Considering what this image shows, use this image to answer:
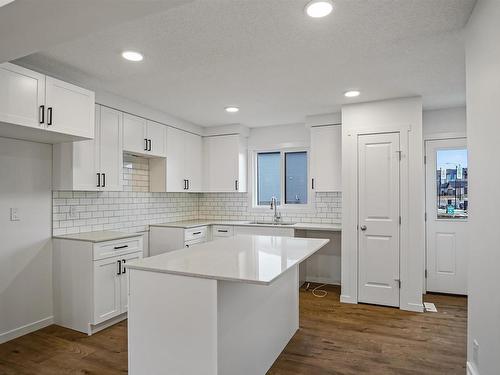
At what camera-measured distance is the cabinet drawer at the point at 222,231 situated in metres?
4.93

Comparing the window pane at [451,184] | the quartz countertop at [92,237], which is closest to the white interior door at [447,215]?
the window pane at [451,184]

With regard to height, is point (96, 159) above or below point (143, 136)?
below

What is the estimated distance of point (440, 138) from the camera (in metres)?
4.27

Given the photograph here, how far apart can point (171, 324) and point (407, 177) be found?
3.05 meters

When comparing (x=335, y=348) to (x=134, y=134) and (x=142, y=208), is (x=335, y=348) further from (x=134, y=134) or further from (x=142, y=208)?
(x=134, y=134)

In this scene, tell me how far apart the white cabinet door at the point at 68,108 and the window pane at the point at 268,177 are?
3114mm

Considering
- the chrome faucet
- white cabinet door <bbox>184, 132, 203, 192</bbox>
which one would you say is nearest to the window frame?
the chrome faucet

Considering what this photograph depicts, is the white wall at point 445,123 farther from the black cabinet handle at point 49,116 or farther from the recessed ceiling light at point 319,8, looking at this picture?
the black cabinet handle at point 49,116

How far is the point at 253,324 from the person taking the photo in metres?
2.28

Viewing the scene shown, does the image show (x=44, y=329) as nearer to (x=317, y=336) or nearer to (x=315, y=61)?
(x=317, y=336)

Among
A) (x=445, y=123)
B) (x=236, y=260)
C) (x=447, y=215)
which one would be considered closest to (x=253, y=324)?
(x=236, y=260)

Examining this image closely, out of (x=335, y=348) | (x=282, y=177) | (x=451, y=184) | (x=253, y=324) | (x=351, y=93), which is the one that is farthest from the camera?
(x=282, y=177)

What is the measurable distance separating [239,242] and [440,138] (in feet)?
10.4

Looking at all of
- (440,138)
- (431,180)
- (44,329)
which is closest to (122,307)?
(44,329)
